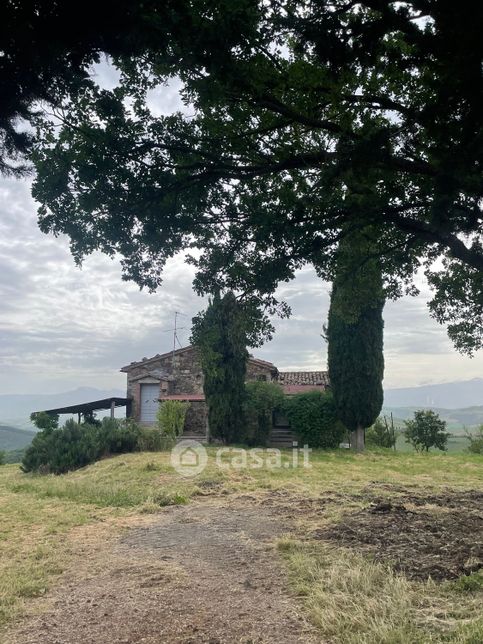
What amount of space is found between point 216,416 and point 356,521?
12223 mm

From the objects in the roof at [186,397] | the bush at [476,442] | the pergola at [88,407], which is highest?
the roof at [186,397]

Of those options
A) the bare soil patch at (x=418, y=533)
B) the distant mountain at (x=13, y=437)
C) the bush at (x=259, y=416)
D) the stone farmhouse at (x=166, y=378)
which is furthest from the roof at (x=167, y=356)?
the distant mountain at (x=13, y=437)

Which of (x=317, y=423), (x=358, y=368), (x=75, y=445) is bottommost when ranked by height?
(x=75, y=445)

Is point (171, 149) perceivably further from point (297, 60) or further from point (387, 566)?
point (387, 566)

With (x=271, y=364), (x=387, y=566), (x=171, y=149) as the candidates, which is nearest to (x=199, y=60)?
(x=171, y=149)

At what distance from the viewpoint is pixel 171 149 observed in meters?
6.23

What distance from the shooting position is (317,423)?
19062mm

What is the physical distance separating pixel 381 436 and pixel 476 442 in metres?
4.59

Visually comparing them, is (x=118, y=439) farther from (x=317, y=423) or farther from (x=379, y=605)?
(x=379, y=605)

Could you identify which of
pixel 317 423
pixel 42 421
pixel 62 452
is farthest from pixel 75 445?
pixel 317 423

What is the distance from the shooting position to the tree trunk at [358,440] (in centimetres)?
1884

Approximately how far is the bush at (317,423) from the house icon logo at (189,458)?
3878mm

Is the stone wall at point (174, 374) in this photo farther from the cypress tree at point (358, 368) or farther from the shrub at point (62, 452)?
the shrub at point (62, 452)

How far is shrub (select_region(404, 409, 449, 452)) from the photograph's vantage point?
2411 centimetres
